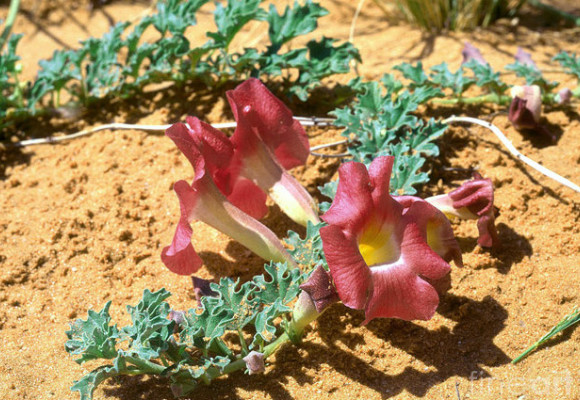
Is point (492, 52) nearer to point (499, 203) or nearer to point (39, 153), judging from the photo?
point (499, 203)

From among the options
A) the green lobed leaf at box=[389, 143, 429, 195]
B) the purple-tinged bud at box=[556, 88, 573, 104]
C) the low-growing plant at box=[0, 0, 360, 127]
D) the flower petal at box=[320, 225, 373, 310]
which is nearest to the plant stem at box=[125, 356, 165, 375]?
the flower petal at box=[320, 225, 373, 310]

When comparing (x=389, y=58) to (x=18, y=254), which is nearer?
(x=18, y=254)

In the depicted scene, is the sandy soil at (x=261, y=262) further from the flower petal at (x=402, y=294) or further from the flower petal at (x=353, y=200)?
the flower petal at (x=353, y=200)

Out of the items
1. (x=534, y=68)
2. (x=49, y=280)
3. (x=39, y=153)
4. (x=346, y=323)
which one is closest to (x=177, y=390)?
(x=346, y=323)

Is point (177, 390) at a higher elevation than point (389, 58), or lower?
lower

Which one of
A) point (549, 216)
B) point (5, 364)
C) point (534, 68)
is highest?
point (534, 68)

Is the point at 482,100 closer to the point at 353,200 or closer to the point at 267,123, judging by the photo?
the point at 267,123

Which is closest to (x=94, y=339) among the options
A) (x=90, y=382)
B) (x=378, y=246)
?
(x=90, y=382)
